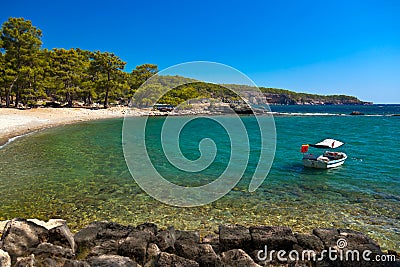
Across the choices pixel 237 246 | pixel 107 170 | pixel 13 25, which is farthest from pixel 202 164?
pixel 13 25

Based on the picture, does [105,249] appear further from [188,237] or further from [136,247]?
[188,237]

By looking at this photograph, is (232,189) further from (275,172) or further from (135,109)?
(135,109)

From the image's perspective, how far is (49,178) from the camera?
1507 centimetres

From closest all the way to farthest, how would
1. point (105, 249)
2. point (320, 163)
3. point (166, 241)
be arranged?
point (105, 249)
point (166, 241)
point (320, 163)

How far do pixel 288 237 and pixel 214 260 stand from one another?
225cm

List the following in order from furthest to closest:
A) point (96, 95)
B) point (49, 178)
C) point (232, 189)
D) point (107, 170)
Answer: point (96, 95)
point (107, 170)
point (49, 178)
point (232, 189)

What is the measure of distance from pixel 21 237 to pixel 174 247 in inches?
143

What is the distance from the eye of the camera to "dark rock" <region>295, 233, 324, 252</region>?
6.99 metres

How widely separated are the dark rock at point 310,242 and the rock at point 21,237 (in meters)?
6.49

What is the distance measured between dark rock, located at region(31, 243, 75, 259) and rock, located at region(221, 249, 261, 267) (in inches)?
138

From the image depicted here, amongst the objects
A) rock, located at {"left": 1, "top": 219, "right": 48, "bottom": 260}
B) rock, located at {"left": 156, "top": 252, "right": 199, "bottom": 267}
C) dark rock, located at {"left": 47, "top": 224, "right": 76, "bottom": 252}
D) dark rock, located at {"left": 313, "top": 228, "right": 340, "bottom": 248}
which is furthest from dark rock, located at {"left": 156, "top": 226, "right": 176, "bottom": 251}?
dark rock, located at {"left": 313, "top": 228, "right": 340, "bottom": 248}

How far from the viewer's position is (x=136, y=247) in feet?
21.6

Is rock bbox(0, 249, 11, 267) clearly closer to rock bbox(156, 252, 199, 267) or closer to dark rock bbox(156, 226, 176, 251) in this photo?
rock bbox(156, 252, 199, 267)

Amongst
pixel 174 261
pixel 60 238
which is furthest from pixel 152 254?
pixel 60 238
